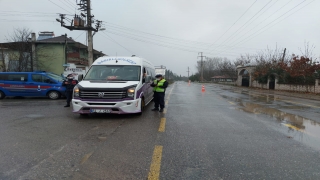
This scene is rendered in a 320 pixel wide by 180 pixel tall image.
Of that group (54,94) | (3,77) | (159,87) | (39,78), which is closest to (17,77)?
(3,77)

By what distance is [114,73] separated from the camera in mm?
8930

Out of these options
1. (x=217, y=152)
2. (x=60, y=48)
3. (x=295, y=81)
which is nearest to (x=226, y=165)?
(x=217, y=152)

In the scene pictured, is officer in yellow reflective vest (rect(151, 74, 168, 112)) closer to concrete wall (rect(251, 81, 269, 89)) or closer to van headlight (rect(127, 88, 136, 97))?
van headlight (rect(127, 88, 136, 97))

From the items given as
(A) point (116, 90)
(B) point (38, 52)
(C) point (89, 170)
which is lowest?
(C) point (89, 170)

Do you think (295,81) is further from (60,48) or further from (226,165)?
(60,48)

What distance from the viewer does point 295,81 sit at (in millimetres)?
27297

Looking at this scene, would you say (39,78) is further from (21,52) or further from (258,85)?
(258,85)

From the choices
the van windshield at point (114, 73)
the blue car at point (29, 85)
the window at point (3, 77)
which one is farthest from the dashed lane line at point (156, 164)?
the window at point (3, 77)

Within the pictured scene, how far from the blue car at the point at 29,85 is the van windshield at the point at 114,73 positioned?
266 inches

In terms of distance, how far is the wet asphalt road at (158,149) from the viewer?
361 cm

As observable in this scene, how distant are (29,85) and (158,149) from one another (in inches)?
506

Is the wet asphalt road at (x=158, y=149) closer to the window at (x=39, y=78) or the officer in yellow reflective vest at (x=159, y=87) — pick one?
the officer in yellow reflective vest at (x=159, y=87)

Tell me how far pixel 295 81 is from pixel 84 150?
28488mm

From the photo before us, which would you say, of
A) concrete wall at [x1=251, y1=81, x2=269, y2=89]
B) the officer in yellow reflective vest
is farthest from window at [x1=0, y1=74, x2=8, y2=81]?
concrete wall at [x1=251, y1=81, x2=269, y2=89]
